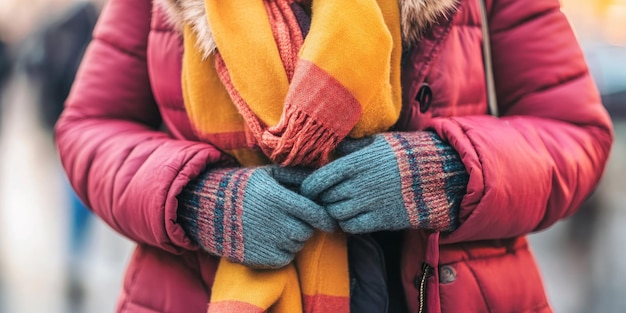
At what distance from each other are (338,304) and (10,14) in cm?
154

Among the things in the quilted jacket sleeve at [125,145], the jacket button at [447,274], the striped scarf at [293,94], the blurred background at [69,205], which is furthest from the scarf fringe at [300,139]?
the blurred background at [69,205]

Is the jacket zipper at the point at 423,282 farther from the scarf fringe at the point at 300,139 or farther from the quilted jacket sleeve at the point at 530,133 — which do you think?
the scarf fringe at the point at 300,139

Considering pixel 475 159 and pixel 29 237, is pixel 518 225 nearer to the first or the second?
pixel 475 159

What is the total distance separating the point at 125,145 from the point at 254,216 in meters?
0.28

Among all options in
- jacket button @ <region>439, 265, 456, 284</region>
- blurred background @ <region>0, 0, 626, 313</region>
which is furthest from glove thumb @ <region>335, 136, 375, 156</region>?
blurred background @ <region>0, 0, 626, 313</region>

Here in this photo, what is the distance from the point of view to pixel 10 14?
185 cm

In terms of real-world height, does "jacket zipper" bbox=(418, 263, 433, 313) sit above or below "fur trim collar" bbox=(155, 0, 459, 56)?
below

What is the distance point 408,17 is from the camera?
860 millimetres

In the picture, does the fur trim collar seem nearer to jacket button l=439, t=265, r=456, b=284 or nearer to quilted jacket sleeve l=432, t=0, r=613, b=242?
quilted jacket sleeve l=432, t=0, r=613, b=242

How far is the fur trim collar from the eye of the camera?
855mm

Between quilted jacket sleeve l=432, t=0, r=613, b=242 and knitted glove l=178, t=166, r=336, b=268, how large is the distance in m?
0.21

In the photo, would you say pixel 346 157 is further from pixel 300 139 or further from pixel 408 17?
pixel 408 17

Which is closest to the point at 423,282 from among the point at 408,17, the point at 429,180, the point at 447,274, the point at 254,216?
the point at 447,274

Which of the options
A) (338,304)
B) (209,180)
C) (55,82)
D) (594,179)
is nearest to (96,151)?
(209,180)
